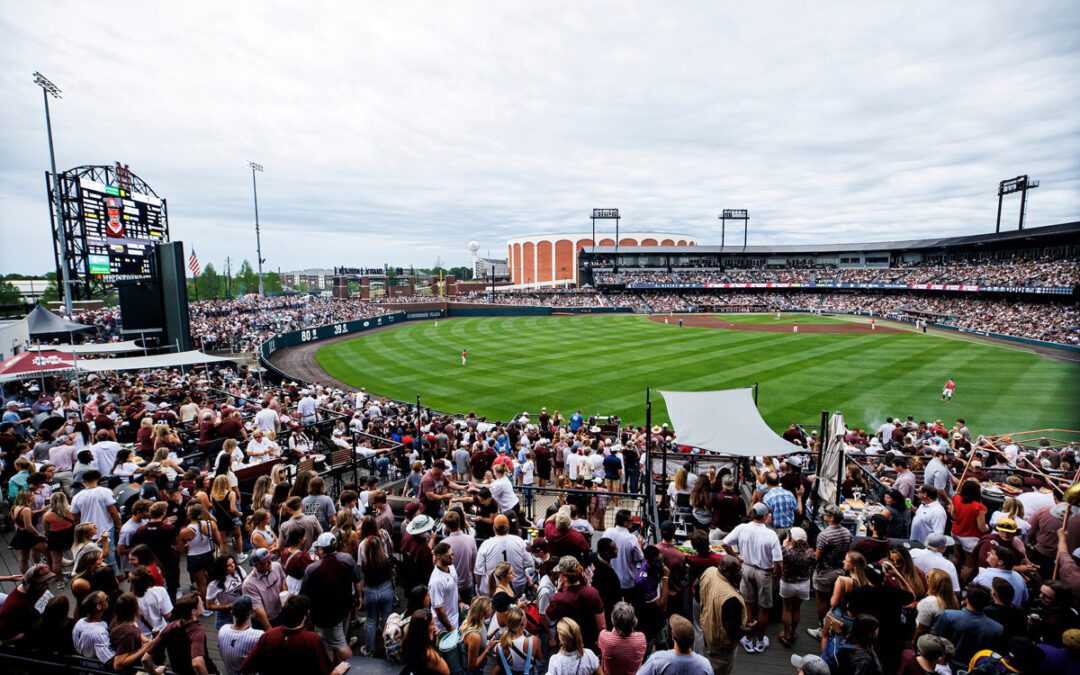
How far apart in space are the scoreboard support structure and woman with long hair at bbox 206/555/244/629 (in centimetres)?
2832

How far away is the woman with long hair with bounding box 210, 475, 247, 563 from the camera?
7.10 meters

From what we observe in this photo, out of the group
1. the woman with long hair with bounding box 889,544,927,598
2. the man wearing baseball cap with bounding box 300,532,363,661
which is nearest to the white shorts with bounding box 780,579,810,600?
the woman with long hair with bounding box 889,544,927,598

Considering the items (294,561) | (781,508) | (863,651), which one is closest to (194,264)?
(294,561)

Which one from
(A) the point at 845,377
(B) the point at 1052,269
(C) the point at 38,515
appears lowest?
(A) the point at 845,377

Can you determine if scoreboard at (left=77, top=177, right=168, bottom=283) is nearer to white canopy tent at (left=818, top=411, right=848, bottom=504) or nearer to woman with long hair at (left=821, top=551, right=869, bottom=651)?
white canopy tent at (left=818, top=411, right=848, bottom=504)

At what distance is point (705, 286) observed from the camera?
8875 centimetres

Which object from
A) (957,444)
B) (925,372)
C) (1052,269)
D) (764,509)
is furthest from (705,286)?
(764,509)

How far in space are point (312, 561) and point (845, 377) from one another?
3040 centimetres

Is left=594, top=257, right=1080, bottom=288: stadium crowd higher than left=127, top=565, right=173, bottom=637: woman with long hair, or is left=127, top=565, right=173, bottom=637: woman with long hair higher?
left=594, top=257, right=1080, bottom=288: stadium crowd

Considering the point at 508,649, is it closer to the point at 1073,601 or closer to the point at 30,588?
the point at 30,588

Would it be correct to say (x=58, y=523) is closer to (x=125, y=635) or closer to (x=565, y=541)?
(x=125, y=635)

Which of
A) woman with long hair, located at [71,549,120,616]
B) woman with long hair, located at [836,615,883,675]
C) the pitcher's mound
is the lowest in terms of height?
Answer: the pitcher's mound

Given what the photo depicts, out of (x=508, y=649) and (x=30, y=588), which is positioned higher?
(x=30, y=588)

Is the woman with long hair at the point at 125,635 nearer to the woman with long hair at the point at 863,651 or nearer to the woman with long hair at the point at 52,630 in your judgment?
the woman with long hair at the point at 52,630
